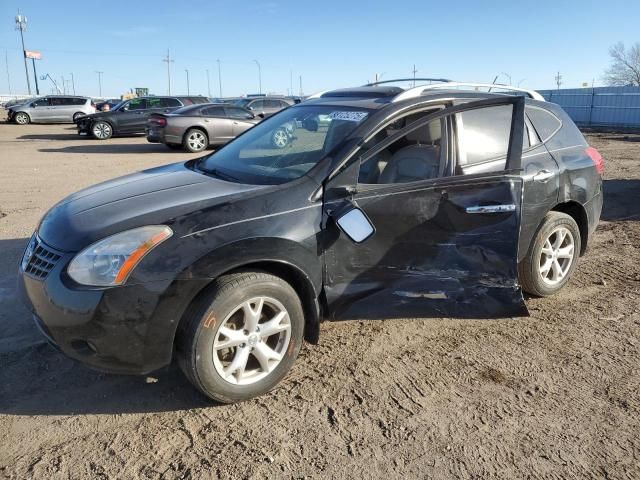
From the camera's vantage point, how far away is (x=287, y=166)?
11.5ft

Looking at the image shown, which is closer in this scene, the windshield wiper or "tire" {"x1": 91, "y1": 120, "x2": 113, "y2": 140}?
the windshield wiper

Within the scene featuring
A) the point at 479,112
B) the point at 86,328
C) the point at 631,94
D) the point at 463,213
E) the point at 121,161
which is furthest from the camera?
the point at 631,94

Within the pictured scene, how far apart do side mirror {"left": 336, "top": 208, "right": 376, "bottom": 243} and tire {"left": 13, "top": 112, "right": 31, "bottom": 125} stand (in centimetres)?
3205

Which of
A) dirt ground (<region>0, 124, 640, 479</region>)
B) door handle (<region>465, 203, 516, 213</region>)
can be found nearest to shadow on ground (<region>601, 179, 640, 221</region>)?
dirt ground (<region>0, 124, 640, 479</region>)

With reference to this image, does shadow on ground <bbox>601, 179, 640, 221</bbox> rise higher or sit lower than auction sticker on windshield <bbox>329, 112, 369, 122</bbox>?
lower

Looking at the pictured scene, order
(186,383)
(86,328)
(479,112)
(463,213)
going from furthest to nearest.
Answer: (479,112), (463,213), (186,383), (86,328)

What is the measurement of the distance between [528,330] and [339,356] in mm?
1486

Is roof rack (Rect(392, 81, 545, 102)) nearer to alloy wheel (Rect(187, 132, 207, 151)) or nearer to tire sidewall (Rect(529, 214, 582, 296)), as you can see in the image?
tire sidewall (Rect(529, 214, 582, 296))

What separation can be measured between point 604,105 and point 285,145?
1165 inches

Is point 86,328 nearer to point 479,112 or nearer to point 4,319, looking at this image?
Result: point 4,319

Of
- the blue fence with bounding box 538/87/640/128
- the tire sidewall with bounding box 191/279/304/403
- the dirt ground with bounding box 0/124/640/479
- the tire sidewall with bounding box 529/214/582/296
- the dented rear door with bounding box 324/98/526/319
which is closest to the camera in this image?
the dirt ground with bounding box 0/124/640/479

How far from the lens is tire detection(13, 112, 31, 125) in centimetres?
2942

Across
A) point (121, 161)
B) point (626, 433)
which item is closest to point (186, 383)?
point (626, 433)

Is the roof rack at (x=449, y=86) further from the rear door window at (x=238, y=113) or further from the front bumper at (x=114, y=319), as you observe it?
the rear door window at (x=238, y=113)
